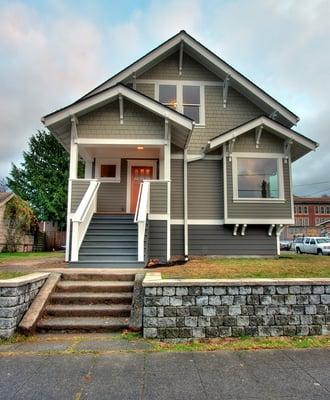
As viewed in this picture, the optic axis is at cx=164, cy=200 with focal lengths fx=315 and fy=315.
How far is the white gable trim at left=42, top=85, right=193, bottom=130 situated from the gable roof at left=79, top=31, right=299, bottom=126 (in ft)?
7.47

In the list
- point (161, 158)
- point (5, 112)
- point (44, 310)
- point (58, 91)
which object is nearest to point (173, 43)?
point (161, 158)

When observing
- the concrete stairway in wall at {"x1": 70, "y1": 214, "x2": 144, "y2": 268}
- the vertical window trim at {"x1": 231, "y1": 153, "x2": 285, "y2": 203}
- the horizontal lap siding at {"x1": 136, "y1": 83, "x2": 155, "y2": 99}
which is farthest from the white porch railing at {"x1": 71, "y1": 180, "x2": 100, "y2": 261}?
the vertical window trim at {"x1": 231, "y1": 153, "x2": 285, "y2": 203}

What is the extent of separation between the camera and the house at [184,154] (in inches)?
356

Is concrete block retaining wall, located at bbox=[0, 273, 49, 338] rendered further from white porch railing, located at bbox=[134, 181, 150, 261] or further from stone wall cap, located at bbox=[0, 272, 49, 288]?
white porch railing, located at bbox=[134, 181, 150, 261]

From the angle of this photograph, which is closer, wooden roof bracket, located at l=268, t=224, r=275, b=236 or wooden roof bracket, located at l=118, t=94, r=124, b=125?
wooden roof bracket, located at l=118, t=94, r=124, b=125

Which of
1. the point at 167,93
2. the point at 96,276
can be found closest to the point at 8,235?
the point at 167,93

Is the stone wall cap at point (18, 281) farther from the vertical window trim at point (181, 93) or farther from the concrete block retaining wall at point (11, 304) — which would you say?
the vertical window trim at point (181, 93)

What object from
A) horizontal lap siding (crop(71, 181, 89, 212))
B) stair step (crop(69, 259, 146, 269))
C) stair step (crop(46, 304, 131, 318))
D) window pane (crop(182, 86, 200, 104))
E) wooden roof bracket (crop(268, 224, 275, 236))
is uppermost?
window pane (crop(182, 86, 200, 104))

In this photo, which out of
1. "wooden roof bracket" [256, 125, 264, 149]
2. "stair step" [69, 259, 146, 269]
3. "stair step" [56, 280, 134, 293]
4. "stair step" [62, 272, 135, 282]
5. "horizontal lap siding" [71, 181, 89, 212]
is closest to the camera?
"stair step" [56, 280, 134, 293]

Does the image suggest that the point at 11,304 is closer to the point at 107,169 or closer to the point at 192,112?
the point at 107,169

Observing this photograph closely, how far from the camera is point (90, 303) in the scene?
17.3 feet

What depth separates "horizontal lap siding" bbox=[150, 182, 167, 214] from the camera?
912 centimetres

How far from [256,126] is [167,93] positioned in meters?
3.44

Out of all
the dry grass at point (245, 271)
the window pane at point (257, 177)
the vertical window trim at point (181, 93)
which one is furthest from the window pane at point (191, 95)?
the dry grass at point (245, 271)
